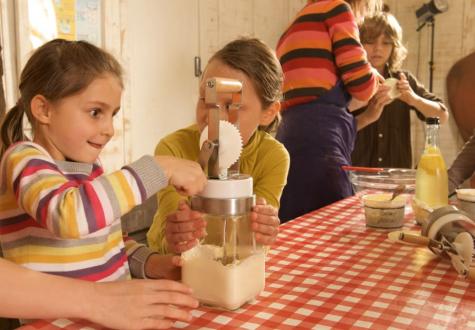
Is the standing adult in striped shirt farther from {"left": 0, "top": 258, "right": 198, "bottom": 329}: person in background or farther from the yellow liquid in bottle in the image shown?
{"left": 0, "top": 258, "right": 198, "bottom": 329}: person in background

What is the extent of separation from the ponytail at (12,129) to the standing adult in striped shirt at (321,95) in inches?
41.7

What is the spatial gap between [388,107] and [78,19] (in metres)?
1.89

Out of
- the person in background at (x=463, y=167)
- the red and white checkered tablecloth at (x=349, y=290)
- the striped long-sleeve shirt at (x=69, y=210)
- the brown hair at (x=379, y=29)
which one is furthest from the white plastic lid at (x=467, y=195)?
the brown hair at (x=379, y=29)

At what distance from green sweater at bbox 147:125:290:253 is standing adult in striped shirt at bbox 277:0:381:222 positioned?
50cm

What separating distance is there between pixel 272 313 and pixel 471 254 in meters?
0.42

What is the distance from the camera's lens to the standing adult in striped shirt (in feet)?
5.87

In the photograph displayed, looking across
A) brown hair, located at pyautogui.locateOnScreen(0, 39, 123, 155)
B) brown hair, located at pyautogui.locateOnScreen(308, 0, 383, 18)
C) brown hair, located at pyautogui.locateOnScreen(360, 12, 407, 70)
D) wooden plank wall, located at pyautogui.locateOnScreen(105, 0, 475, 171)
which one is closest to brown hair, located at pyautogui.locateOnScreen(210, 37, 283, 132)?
brown hair, located at pyautogui.locateOnScreen(0, 39, 123, 155)

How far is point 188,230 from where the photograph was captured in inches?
34.1

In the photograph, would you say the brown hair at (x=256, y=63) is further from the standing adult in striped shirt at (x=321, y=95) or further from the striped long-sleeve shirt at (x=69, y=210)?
the standing adult in striped shirt at (x=321, y=95)

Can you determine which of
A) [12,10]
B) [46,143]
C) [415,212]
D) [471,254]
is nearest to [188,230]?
[46,143]

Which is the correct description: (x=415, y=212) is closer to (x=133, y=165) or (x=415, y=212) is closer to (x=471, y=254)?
(x=471, y=254)

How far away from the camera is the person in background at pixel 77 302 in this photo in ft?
2.36

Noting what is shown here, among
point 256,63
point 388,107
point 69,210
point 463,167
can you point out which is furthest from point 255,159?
point 388,107

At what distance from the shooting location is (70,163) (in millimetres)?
1015
